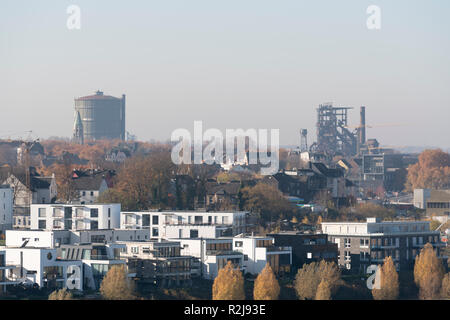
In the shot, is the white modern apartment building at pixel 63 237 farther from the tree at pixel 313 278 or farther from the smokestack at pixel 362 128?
the smokestack at pixel 362 128

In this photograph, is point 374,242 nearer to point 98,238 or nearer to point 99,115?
point 98,238

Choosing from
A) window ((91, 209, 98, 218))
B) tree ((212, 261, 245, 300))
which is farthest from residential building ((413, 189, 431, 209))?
tree ((212, 261, 245, 300))

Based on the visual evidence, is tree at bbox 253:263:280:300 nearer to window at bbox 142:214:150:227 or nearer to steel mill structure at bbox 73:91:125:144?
window at bbox 142:214:150:227

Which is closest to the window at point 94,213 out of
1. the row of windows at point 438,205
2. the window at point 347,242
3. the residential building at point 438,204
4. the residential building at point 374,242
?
the residential building at point 374,242

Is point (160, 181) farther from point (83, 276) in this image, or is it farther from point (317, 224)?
point (83, 276)

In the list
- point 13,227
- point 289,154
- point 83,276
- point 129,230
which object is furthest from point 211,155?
point 83,276

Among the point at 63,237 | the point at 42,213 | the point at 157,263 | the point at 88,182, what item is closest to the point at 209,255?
the point at 157,263
